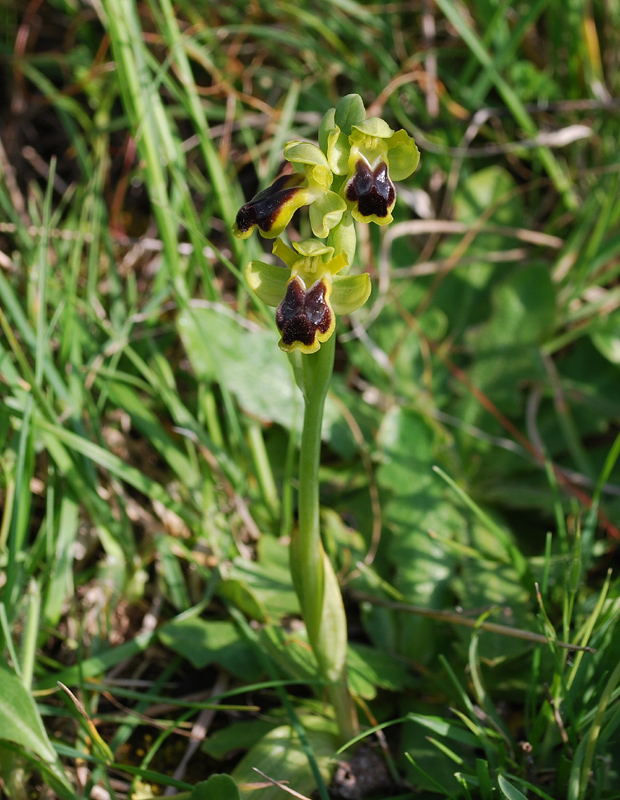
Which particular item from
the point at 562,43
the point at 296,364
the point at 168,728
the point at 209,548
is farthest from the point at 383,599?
the point at 562,43

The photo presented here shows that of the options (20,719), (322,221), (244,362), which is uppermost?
(322,221)

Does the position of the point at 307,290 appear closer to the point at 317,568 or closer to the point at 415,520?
the point at 317,568

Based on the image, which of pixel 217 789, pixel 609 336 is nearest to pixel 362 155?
pixel 217 789

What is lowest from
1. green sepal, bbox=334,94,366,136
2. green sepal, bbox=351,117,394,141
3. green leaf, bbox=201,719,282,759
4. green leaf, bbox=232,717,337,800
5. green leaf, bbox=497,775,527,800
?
green leaf, bbox=201,719,282,759

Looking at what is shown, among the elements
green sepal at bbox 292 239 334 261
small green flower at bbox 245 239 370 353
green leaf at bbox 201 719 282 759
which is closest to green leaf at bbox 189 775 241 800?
green leaf at bbox 201 719 282 759

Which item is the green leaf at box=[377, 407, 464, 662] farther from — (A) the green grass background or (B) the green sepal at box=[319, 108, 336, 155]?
(B) the green sepal at box=[319, 108, 336, 155]

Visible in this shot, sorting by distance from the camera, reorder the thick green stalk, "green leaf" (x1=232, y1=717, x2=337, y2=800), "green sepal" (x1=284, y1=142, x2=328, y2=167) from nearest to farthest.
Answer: "green sepal" (x1=284, y1=142, x2=328, y2=167), the thick green stalk, "green leaf" (x1=232, y1=717, x2=337, y2=800)
